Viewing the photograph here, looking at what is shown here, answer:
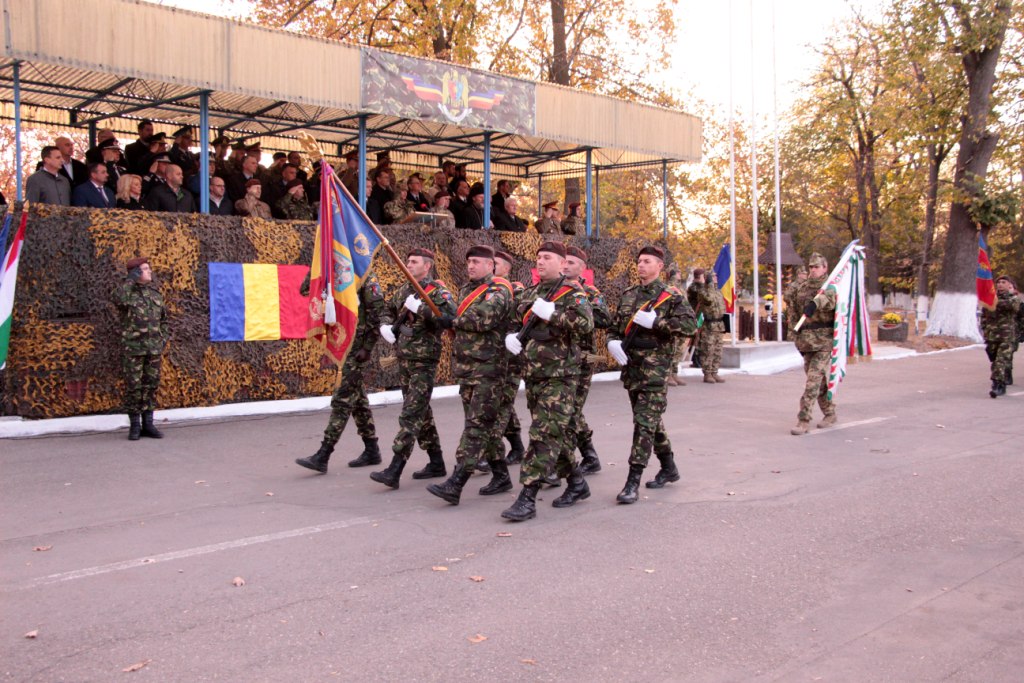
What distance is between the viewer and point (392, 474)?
7.38m

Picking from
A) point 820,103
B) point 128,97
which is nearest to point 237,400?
point 128,97

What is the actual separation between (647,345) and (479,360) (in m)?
1.33

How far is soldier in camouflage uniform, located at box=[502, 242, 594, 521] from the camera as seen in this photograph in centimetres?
646

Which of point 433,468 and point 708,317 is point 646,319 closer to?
point 433,468

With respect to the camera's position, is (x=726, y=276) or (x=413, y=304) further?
(x=726, y=276)

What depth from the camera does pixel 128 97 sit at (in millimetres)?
13281

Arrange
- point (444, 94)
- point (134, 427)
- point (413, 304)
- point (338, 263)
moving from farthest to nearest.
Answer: point (444, 94) < point (134, 427) < point (338, 263) < point (413, 304)

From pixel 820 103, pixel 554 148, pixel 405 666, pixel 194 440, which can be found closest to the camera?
pixel 405 666

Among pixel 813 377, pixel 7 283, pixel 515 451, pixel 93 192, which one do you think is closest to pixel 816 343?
pixel 813 377

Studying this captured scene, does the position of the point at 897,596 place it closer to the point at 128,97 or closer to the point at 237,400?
the point at 237,400

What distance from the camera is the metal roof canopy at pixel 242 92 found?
34.1 ft

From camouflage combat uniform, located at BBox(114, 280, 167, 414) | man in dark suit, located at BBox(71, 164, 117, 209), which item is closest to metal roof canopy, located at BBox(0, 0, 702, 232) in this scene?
man in dark suit, located at BBox(71, 164, 117, 209)

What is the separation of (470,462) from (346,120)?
981cm

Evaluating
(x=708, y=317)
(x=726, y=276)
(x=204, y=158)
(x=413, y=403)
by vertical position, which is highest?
(x=204, y=158)
